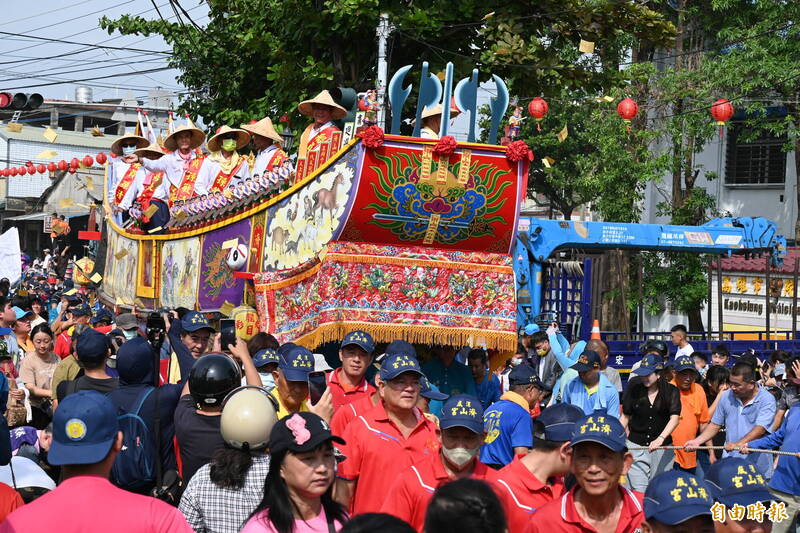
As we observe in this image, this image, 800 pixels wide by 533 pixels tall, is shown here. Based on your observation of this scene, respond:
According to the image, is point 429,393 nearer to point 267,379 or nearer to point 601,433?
point 267,379

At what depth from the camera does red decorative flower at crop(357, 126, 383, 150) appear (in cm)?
1010

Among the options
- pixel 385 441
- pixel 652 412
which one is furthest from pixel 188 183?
pixel 385 441

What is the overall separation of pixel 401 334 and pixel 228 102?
11.8 metres

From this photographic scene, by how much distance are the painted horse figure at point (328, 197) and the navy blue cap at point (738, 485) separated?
6726 millimetres

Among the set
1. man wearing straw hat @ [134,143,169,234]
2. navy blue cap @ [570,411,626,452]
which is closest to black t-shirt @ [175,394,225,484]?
navy blue cap @ [570,411,626,452]

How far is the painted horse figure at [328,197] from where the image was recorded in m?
10.6

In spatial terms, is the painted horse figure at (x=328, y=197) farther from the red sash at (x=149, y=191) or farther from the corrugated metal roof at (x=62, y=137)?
the corrugated metal roof at (x=62, y=137)

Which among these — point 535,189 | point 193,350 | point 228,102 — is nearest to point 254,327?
point 193,350

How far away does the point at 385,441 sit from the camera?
5.88m

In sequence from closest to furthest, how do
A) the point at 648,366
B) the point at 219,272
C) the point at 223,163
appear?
the point at 648,366 < the point at 219,272 < the point at 223,163

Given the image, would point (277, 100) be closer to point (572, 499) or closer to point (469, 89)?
point (469, 89)

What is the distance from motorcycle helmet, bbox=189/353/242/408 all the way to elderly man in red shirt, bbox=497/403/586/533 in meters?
1.48

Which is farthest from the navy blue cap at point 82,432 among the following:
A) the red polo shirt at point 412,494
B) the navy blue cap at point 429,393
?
the navy blue cap at point 429,393

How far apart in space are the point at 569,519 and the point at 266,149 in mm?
10095
